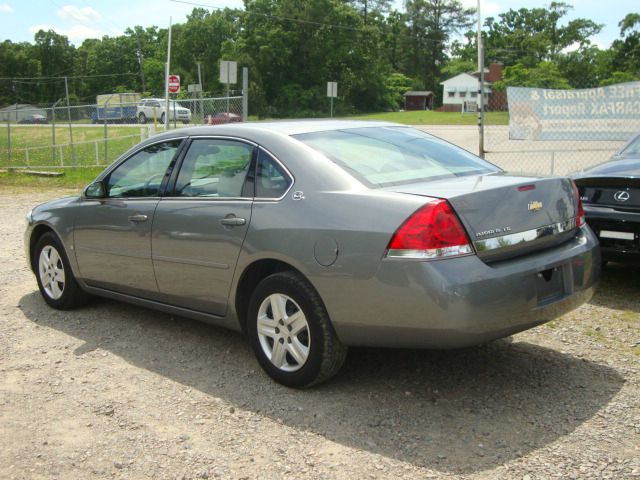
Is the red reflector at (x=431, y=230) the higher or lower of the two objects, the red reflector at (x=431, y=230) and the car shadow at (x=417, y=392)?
the higher

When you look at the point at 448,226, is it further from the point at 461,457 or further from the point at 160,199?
the point at 160,199

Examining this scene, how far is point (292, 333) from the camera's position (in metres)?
4.07

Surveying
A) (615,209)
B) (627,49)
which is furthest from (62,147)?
(627,49)

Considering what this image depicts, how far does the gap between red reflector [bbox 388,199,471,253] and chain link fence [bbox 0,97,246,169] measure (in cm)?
1313

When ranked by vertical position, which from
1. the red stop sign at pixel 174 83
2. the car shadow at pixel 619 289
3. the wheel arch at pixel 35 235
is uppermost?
the red stop sign at pixel 174 83

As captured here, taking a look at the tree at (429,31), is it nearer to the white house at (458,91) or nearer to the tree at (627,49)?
the white house at (458,91)

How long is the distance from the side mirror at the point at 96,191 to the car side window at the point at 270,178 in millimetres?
1689

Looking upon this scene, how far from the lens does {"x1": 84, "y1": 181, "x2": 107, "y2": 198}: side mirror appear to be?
18.0ft

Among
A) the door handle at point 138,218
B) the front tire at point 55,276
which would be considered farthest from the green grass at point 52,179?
the door handle at point 138,218

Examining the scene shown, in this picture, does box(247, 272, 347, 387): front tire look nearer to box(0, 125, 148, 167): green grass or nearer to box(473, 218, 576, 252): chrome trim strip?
box(473, 218, 576, 252): chrome trim strip

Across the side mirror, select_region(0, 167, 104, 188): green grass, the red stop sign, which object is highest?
the red stop sign

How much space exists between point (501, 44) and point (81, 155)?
97703 mm

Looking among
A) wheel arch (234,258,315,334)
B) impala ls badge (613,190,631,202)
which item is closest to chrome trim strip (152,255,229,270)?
wheel arch (234,258,315,334)

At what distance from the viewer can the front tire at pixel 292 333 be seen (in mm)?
3914
